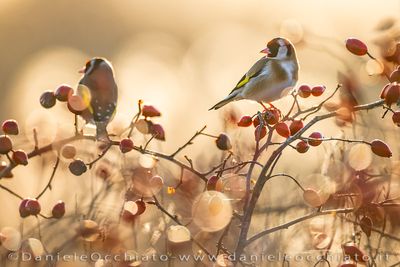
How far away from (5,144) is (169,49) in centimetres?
1319

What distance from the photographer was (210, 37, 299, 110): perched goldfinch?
15.4 ft

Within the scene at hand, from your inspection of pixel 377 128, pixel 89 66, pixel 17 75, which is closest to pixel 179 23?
pixel 17 75

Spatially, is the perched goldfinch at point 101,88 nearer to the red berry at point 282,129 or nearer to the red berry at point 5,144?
the red berry at point 5,144

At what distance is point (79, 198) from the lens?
3.46 meters

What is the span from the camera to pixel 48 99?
3.42 m

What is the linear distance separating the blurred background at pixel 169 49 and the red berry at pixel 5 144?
9.7 inches

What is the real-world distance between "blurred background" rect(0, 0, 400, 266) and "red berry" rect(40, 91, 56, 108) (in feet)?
0.27

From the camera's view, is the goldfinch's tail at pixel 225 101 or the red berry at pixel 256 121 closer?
the red berry at pixel 256 121

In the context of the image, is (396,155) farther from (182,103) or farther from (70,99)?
(182,103)

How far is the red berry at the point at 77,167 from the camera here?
308cm

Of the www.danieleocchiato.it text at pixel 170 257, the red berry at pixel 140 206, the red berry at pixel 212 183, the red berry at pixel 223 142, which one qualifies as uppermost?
the red berry at pixel 223 142

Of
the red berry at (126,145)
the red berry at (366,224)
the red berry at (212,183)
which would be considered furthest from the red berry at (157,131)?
the red berry at (366,224)

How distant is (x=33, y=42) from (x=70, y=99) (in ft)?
47.4

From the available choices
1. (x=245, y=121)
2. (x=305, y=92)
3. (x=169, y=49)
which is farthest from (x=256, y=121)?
(x=169, y=49)
